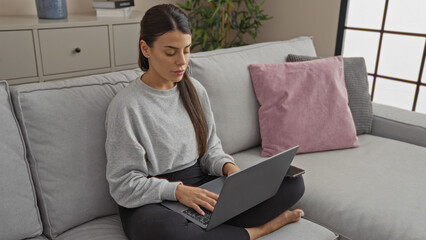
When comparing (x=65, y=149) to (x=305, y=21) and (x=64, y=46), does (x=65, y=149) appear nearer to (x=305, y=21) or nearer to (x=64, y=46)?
(x=64, y=46)

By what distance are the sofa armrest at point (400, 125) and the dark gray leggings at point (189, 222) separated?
2.66 feet

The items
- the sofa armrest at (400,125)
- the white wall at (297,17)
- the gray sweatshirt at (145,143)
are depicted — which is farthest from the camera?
the white wall at (297,17)

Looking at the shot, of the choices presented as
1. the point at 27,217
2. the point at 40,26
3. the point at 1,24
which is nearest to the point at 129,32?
the point at 40,26

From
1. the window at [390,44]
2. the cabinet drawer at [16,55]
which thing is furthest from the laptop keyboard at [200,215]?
the window at [390,44]

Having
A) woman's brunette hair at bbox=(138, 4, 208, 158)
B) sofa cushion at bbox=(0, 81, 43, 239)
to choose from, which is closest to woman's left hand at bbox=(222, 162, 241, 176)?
woman's brunette hair at bbox=(138, 4, 208, 158)

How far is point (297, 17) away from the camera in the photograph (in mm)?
3199

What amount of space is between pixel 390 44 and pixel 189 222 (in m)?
2.34

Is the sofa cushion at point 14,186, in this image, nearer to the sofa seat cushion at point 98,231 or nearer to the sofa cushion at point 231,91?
the sofa seat cushion at point 98,231

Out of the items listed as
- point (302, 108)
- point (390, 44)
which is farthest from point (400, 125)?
point (390, 44)

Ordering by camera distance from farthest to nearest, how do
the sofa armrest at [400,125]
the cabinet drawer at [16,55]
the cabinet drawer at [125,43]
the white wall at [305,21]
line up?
1. the white wall at [305,21]
2. the cabinet drawer at [125,43]
3. the cabinet drawer at [16,55]
4. the sofa armrest at [400,125]

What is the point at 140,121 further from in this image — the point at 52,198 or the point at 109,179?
the point at 52,198

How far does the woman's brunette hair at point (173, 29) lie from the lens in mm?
1216

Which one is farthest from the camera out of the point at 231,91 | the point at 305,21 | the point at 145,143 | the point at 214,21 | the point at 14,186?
the point at 305,21

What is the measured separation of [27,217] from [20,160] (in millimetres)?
157
